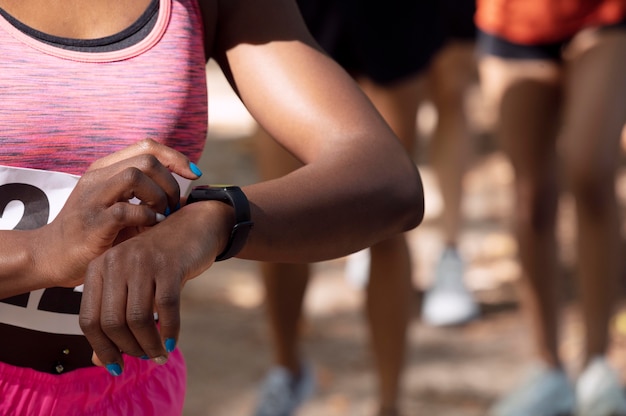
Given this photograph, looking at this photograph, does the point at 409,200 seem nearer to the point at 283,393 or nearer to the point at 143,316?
the point at 143,316

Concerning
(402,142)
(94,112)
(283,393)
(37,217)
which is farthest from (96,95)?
(283,393)

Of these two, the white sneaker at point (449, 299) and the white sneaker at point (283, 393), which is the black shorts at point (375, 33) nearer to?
the white sneaker at point (283, 393)

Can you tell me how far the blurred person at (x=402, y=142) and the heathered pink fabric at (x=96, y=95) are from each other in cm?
183

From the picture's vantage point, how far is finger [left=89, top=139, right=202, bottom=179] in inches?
53.4

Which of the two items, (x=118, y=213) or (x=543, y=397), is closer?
(x=118, y=213)

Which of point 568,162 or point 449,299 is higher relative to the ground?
point 568,162

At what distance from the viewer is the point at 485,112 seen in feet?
27.1

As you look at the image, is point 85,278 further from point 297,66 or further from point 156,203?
point 297,66

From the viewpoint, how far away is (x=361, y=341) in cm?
468

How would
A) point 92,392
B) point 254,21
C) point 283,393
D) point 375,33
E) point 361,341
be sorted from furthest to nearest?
point 361,341 → point 283,393 → point 375,33 → point 254,21 → point 92,392

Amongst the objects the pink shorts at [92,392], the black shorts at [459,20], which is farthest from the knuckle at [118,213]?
the black shorts at [459,20]

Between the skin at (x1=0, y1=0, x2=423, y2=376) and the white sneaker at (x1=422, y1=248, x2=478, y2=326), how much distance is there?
10.2 feet

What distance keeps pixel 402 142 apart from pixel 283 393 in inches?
38.2

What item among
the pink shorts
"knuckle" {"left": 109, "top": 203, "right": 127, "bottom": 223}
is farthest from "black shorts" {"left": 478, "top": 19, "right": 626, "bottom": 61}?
"knuckle" {"left": 109, "top": 203, "right": 127, "bottom": 223}
